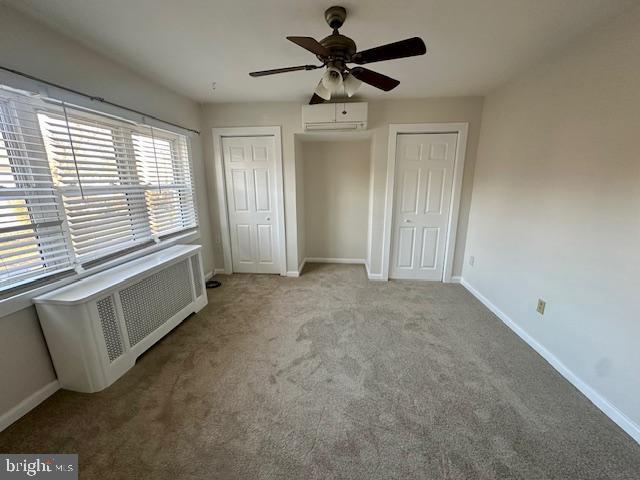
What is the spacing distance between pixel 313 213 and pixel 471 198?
2.29m

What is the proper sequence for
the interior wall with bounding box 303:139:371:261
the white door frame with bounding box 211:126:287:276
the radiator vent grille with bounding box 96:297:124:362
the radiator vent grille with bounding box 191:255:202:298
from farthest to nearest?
the interior wall with bounding box 303:139:371:261 → the white door frame with bounding box 211:126:287:276 → the radiator vent grille with bounding box 191:255:202:298 → the radiator vent grille with bounding box 96:297:124:362

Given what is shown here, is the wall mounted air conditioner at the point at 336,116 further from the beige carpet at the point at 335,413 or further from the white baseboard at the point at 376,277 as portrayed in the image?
the beige carpet at the point at 335,413

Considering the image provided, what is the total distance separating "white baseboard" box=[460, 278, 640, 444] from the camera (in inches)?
54.3

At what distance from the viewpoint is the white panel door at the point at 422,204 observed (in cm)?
307

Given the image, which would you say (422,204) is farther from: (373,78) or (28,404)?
(28,404)

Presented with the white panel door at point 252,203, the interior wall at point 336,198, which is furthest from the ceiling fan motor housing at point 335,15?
the interior wall at point 336,198

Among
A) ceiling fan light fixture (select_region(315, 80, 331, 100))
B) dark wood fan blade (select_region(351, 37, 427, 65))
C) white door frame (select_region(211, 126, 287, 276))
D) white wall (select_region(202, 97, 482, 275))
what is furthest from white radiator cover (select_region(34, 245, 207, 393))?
dark wood fan blade (select_region(351, 37, 427, 65))

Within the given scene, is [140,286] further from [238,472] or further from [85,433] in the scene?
[238,472]

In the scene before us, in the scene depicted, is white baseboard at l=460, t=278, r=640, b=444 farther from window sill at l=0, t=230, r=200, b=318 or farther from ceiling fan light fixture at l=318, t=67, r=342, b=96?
window sill at l=0, t=230, r=200, b=318

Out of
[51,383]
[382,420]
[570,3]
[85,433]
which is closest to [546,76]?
[570,3]

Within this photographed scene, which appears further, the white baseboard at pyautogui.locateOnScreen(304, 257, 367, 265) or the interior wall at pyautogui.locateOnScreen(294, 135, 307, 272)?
the white baseboard at pyautogui.locateOnScreen(304, 257, 367, 265)

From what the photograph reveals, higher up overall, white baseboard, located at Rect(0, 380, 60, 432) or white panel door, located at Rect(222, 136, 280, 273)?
white panel door, located at Rect(222, 136, 280, 273)

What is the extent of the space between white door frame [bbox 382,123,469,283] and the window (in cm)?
266

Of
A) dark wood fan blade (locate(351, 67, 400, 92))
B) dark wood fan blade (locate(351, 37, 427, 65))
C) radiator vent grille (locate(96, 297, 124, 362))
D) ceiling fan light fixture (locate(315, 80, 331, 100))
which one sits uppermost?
dark wood fan blade (locate(351, 37, 427, 65))
